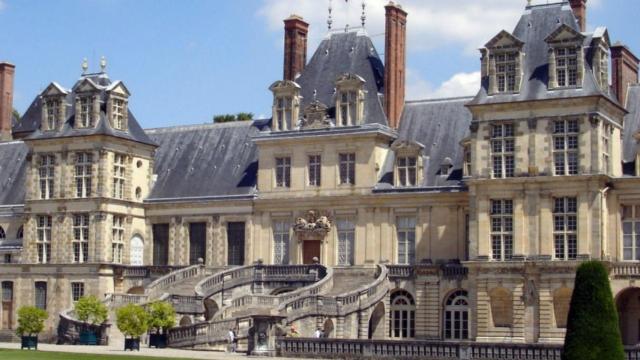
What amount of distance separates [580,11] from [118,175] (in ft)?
69.7

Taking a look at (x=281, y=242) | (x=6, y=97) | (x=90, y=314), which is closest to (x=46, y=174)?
(x=6, y=97)

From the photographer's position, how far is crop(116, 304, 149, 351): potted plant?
40.3 metres

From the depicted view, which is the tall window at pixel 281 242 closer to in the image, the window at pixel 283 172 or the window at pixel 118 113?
the window at pixel 283 172

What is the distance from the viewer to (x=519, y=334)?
1679 inches

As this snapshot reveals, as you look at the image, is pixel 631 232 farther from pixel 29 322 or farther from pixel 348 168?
pixel 29 322

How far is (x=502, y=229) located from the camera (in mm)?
43594

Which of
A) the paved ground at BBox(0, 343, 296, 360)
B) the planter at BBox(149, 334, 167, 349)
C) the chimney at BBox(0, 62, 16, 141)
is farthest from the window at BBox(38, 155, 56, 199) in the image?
the planter at BBox(149, 334, 167, 349)

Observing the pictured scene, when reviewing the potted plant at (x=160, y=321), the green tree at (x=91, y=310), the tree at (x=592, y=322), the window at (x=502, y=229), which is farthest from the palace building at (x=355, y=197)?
the tree at (x=592, y=322)

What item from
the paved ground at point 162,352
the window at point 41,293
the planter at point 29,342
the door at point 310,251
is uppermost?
the door at point 310,251

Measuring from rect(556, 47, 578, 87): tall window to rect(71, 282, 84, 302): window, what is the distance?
22.9 metres

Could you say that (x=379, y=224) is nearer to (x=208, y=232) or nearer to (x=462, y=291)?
(x=462, y=291)

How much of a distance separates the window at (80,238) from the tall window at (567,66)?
22.0 meters

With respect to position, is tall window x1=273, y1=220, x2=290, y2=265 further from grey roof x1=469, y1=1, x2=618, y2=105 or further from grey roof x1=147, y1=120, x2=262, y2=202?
grey roof x1=469, y1=1, x2=618, y2=105

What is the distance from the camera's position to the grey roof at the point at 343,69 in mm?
50688
